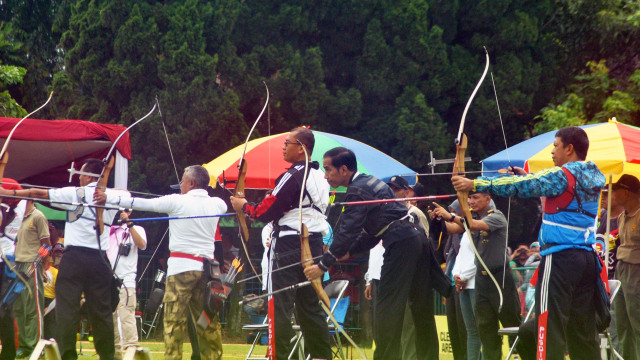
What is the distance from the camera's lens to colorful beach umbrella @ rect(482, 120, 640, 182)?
327 inches

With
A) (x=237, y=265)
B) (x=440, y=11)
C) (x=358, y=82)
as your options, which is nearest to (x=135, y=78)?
(x=358, y=82)

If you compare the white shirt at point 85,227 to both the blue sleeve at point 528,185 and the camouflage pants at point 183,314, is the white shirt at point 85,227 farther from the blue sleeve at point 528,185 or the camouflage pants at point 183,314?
the blue sleeve at point 528,185

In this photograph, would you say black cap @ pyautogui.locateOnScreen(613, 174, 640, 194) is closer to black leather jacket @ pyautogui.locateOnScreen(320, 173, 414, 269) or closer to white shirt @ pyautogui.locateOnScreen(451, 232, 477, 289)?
white shirt @ pyautogui.locateOnScreen(451, 232, 477, 289)

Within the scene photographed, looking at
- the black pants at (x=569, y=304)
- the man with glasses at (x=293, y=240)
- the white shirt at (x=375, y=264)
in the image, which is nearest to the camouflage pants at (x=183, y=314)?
the man with glasses at (x=293, y=240)

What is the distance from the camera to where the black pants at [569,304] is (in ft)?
17.5

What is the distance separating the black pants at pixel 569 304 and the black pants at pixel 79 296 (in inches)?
144

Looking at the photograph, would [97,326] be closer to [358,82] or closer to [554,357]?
[554,357]

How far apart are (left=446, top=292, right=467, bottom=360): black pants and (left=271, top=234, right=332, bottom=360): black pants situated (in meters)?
2.34

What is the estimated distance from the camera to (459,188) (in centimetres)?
522

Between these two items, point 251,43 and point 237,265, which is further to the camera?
point 251,43

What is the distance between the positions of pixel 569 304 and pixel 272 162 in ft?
20.8

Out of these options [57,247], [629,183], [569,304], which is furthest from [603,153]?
[57,247]

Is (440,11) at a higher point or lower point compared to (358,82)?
higher

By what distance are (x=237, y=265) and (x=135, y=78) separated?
8.22 metres
